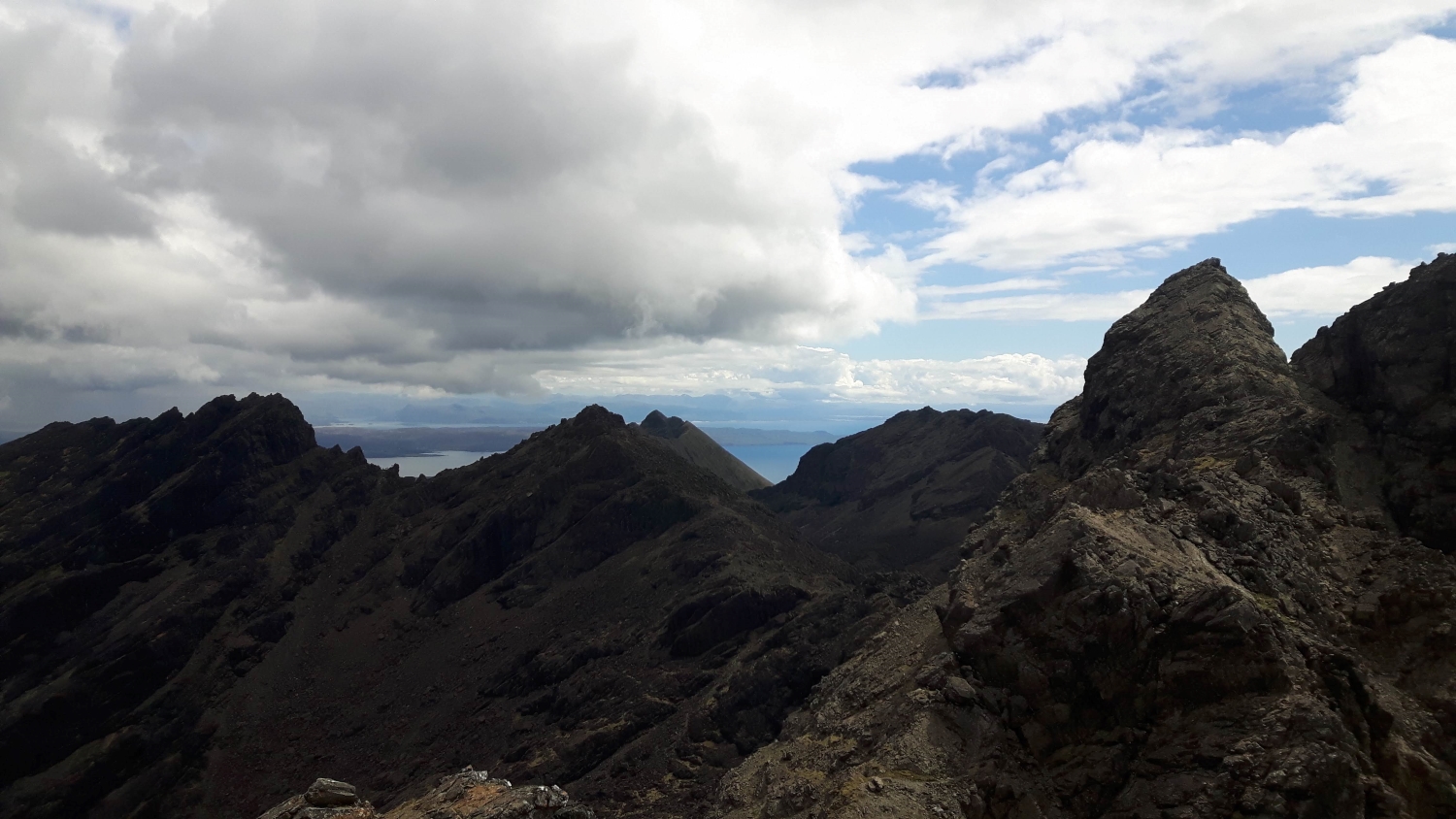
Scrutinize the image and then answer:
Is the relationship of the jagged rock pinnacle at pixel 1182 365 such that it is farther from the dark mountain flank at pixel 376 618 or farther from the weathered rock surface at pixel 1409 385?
the dark mountain flank at pixel 376 618

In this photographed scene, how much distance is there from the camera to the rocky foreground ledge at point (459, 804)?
82.2 feet

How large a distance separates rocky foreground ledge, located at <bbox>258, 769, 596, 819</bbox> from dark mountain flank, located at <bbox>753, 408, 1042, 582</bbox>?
102m

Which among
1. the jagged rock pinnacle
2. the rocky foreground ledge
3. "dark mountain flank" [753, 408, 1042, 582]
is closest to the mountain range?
the rocky foreground ledge

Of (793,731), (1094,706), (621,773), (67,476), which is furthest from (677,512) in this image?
(67,476)

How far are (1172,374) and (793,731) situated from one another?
3532cm

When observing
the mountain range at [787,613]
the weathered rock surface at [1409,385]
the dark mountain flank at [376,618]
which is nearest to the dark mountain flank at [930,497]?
the mountain range at [787,613]

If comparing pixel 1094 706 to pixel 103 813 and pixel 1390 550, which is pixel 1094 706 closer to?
pixel 1390 550

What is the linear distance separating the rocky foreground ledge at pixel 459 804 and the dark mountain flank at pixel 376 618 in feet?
124

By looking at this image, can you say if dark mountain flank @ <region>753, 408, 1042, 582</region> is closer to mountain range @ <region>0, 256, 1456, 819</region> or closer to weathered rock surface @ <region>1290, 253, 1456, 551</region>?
mountain range @ <region>0, 256, 1456, 819</region>

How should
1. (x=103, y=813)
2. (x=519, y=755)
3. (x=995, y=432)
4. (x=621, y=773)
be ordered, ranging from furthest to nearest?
(x=995, y=432) → (x=103, y=813) → (x=519, y=755) → (x=621, y=773)

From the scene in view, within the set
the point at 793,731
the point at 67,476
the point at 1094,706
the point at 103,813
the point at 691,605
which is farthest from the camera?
the point at 67,476

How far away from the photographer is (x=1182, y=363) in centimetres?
5631

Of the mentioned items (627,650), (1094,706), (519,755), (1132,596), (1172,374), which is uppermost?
(1172,374)

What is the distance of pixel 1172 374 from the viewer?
56.4m
